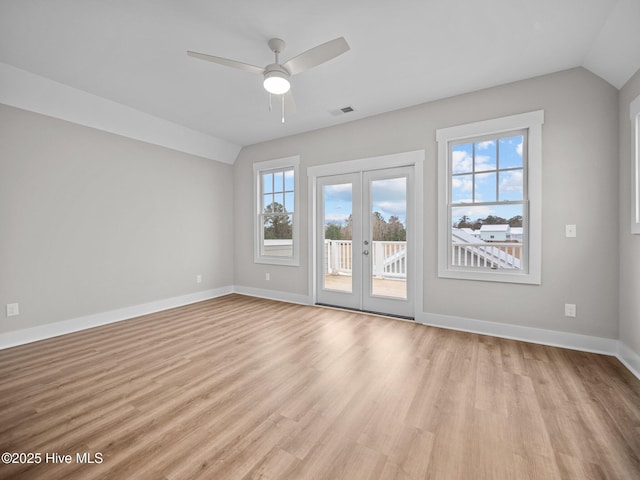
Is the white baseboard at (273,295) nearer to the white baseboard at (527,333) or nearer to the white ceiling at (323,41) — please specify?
the white baseboard at (527,333)

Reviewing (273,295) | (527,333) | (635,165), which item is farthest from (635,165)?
(273,295)

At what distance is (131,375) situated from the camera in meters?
2.40

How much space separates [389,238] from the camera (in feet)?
13.3

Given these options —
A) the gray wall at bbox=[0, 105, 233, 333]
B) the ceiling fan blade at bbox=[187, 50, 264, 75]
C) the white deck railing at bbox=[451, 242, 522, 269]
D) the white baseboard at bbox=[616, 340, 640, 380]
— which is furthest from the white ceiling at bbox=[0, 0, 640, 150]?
the white baseboard at bbox=[616, 340, 640, 380]

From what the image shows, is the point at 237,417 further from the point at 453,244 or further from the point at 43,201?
the point at 43,201

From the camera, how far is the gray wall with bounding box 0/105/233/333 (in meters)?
3.06

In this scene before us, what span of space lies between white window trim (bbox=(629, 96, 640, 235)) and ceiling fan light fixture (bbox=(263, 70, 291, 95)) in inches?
118

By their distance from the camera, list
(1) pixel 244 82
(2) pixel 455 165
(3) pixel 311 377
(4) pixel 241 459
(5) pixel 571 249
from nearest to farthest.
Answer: (4) pixel 241 459 < (3) pixel 311 377 < (5) pixel 571 249 < (1) pixel 244 82 < (2) pixel 455 165

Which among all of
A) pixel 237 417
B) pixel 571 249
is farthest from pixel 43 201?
pixel 571 249

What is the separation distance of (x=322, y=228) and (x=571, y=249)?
3131 millimetres

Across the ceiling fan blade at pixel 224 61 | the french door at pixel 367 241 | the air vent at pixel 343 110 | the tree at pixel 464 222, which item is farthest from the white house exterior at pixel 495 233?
the ceiling fan blade at pixel 224 61

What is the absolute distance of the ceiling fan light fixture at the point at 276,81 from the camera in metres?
2.43

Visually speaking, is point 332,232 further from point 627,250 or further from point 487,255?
point 627,250

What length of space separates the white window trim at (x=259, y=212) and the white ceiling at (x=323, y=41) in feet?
4.90
